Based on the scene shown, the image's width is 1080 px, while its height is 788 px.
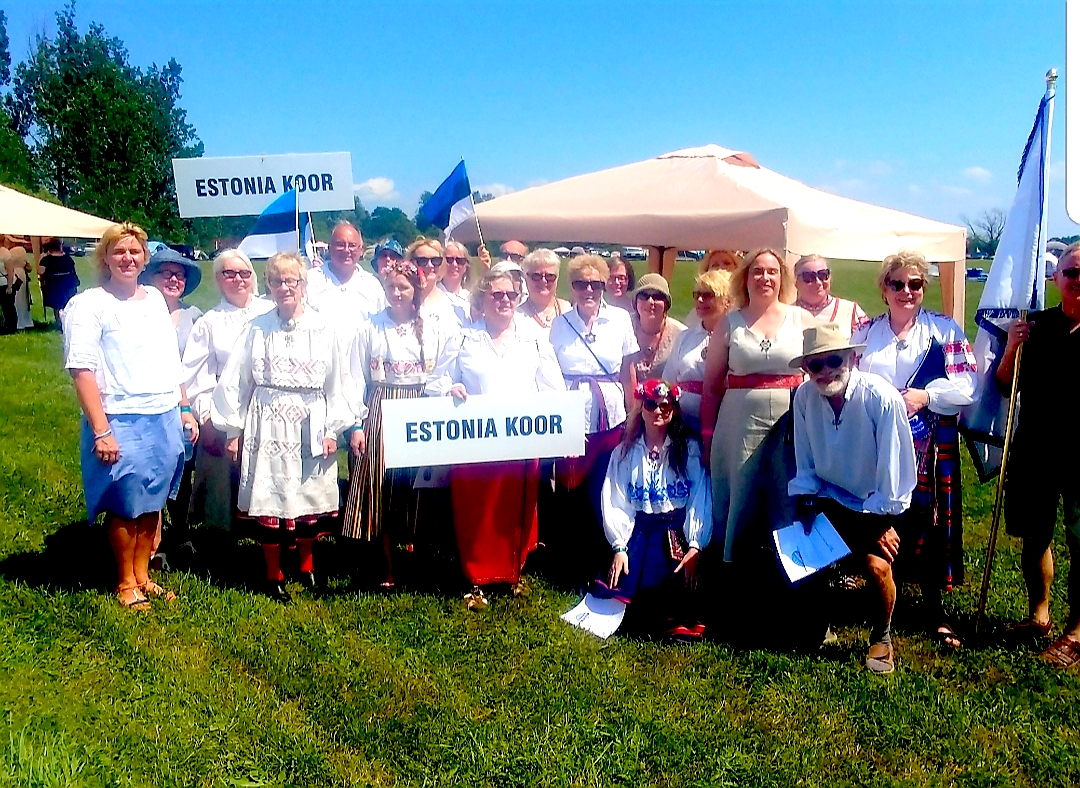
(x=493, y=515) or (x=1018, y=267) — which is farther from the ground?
(x=1018, y=267)

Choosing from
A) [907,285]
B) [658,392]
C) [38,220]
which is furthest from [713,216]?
[38,220]

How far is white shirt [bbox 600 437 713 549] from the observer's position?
14.8 feet

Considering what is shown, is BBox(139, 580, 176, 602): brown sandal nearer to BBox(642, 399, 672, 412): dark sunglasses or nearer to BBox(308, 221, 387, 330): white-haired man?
BBox(308, 221, 387, 330): white-haired man

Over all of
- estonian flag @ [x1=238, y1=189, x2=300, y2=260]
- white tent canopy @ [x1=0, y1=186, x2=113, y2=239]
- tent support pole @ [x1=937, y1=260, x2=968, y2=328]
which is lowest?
tent support pole @ [x1=937, y1=260, x2=968, y2=328]

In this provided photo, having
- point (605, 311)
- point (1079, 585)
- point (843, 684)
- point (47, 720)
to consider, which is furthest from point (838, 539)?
point (47, 720)

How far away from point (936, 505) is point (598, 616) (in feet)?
6.27

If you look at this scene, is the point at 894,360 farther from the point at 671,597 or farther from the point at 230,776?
the point at 230,776

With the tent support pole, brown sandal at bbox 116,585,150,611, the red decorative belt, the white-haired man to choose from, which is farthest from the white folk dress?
the tent support pole

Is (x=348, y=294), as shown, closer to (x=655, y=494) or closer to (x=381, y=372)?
(x=381, y=372)

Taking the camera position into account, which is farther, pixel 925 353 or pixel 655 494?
pixel 655 494

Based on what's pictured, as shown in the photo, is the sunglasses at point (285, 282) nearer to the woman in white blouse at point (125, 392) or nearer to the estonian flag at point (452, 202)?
the woman in white blouse at point (125, 392)

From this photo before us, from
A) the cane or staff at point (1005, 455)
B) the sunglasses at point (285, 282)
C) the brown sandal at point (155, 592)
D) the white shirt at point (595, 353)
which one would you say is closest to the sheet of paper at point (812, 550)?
the cane or staff at point (1005, 455)

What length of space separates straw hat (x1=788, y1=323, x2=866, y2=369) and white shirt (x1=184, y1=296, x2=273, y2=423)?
3.07 m

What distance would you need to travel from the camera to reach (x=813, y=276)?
529 cm
